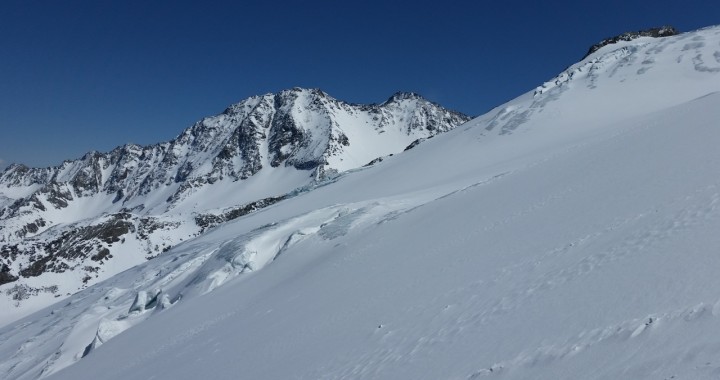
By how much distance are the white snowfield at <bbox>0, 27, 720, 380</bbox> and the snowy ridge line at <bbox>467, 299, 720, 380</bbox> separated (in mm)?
27

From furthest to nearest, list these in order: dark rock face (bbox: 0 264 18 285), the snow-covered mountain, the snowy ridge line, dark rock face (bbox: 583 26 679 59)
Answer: the snow-covered mountain, dark rock face (bbox: 0 264 18 285), dark rock face (bbox: 583 26 679 59), the snowy ridge line

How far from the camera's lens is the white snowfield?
6.28 meters

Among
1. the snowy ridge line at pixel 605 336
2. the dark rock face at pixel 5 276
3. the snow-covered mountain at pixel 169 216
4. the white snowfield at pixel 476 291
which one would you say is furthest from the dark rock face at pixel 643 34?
the dark rock face at pixel 5 276

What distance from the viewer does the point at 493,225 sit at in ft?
48.2

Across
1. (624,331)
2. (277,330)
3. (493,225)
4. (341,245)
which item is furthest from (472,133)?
(624,331)

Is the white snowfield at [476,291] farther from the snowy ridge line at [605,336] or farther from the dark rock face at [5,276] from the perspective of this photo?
the dark rock face at [5,276]

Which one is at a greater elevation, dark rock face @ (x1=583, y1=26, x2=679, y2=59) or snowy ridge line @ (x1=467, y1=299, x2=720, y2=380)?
dark rock face @ (x1=583, y1=26, x2=679, y2=59)

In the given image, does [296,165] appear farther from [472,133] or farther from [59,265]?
[472,133]

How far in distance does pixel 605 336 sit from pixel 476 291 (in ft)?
13.5

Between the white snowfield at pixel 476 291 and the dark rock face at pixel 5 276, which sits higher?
the dark rock face at pixel 5 276

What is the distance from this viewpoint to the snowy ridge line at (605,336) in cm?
548

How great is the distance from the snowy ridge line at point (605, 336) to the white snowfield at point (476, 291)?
27 millimetres

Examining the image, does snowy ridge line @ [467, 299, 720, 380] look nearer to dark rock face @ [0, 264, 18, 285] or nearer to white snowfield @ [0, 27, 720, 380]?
white snowfield @ [0, 27, 720, 380]

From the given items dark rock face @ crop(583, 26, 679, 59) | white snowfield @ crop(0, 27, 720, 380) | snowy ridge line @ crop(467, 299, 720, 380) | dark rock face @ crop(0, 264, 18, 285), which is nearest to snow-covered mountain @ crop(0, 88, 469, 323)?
dark rock face @ crop(0, 264, 18, 285)
